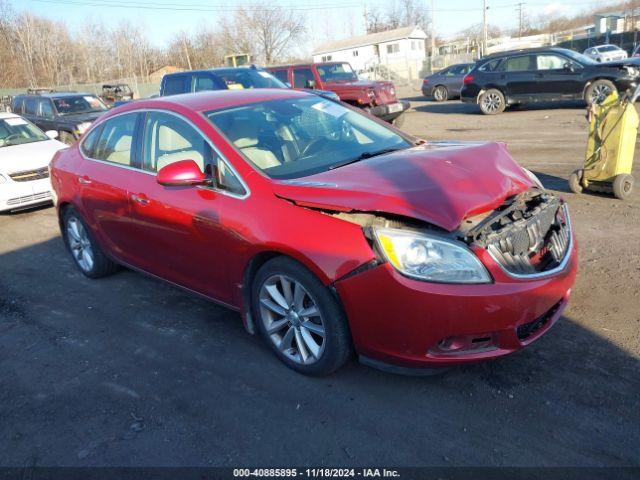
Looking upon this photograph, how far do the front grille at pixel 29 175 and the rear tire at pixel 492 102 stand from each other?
1244cm

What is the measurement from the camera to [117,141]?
184 inches

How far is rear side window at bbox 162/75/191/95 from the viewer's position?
11945mm

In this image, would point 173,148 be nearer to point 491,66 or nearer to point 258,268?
point 258,268

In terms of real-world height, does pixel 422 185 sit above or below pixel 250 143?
below

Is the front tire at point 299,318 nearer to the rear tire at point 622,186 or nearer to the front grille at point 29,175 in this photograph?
the rear tire at point 622,186

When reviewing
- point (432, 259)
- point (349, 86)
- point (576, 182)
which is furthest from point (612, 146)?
point (349, 86)

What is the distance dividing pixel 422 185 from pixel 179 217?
1737 mm

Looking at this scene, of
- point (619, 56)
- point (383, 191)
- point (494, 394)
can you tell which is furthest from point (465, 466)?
point (619, 56)

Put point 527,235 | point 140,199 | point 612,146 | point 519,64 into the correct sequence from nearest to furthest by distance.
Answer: point 527,235 < point 140,199 < point 612,146 < point 519,64

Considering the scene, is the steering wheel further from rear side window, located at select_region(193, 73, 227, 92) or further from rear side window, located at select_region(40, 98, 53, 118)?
rear side window, located at select_region(40, 98, 53, 118)

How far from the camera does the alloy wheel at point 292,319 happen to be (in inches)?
126

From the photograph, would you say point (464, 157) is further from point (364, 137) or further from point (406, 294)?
point (406, 294)

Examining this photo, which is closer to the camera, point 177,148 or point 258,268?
point 258,268

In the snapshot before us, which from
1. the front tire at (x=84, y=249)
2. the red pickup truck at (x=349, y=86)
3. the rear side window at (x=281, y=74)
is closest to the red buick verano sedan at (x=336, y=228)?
the front tire at (x=84, y=249)
